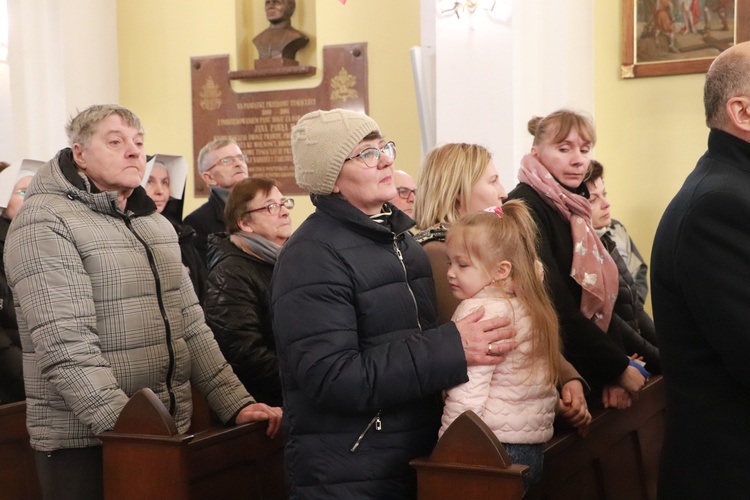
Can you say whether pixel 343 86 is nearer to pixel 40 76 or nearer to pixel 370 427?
pixel 40 76

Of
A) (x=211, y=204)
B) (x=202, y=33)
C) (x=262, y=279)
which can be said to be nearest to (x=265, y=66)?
(x=202, y=33)

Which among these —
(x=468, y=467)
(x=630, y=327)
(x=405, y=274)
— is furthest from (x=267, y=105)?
(x=468, y=467)

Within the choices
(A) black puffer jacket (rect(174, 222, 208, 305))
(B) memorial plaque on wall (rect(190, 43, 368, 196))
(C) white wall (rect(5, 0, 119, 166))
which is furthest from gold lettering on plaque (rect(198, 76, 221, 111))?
(A) black puffer jacket (rect(174, 222, 208, 305))

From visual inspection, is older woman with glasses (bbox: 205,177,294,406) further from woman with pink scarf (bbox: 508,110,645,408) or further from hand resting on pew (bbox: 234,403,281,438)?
woman with pink scarf (bbox: 508,110,645,408)

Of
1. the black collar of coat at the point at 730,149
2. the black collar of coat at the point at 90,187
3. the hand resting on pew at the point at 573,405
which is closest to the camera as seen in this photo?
the black collar of coat at the point at 730,149

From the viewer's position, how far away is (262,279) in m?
3.66

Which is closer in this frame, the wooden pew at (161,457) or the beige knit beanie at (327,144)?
the beige knit beanie at (327,144)

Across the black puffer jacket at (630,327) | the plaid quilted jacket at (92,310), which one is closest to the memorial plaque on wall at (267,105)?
the black puffer jacket at (630,327)

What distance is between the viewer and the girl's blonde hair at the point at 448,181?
305 centimetres

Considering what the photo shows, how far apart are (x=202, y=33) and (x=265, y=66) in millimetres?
748

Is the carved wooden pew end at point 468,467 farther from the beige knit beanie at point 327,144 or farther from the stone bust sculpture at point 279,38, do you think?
the stone bust sculpture at point 279,38

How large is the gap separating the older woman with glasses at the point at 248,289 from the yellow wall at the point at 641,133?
3.45 meters

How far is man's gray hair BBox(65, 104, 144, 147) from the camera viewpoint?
309cm

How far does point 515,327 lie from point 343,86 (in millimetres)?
5458
